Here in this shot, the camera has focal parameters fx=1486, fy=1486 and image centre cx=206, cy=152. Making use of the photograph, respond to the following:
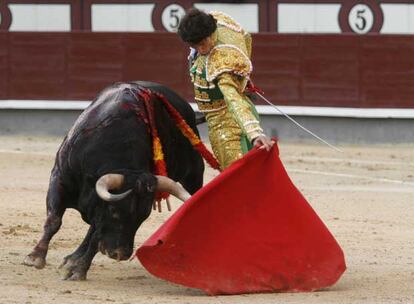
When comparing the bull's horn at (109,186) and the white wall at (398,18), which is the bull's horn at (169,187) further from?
the white wall at (398,18)

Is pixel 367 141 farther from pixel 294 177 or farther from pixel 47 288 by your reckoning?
pixel 47 288

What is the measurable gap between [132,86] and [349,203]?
3130mm

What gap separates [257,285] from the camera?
5.68 m

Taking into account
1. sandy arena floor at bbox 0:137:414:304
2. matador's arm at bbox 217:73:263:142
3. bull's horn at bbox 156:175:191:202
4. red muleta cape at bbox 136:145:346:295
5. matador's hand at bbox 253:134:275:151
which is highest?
matador's arm at bbox 217:73:263:142

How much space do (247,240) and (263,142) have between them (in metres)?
0.38

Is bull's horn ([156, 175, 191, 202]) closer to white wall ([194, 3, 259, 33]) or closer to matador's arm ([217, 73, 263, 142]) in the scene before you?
matador's arm ([217, 73, 263, 142])

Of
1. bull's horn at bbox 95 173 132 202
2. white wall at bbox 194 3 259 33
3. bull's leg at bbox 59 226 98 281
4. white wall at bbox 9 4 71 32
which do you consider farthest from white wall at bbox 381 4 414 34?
bull's horn at bbox 95 173 132 202

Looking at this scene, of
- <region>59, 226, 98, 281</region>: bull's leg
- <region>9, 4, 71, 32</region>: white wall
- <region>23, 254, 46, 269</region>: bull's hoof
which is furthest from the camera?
<region>9, 4, 71, 32</region>: white wall

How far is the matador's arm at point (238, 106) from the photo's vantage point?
5691 mm

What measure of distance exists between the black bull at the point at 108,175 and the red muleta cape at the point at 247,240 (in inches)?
6.5

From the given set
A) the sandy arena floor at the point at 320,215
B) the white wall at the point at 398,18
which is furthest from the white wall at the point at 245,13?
the sandy arena floor at the point at 320,215

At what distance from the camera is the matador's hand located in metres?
5.68

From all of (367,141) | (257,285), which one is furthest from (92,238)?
(367,141)

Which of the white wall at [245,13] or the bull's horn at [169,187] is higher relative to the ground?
the bull's horn at [169,187]
